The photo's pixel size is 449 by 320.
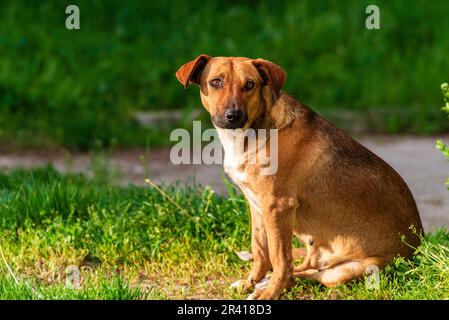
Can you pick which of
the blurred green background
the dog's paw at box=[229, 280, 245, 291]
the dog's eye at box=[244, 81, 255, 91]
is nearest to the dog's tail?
the dog's paw at box=[229, 280, 245, 291]

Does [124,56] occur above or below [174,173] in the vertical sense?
above

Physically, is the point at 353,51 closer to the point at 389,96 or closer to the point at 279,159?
the point at 389,96

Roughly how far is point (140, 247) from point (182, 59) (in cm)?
519

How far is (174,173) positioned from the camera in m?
9.48

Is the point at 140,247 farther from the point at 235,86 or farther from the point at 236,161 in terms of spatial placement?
the point at 235,86

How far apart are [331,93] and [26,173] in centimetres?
423

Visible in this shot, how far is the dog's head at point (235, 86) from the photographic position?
5.22m

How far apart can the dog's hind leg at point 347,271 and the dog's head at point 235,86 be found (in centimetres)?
94

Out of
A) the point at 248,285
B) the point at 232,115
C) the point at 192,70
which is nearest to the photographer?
the point at 232,115

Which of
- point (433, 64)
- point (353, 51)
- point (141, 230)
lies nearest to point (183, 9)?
point (353, 51)

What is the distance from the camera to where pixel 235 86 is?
5.27m

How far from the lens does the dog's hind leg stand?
5598 mm

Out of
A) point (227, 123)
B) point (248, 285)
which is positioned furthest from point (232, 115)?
point (248, 285)
